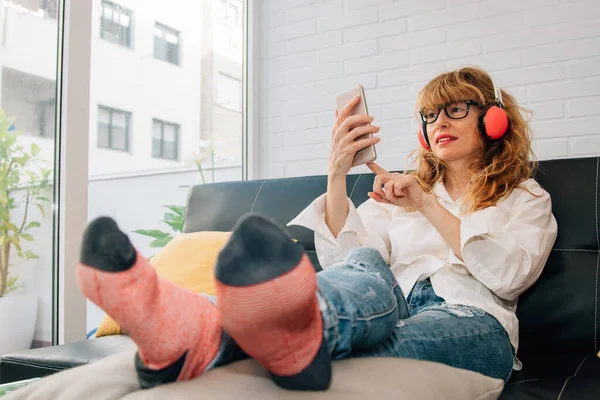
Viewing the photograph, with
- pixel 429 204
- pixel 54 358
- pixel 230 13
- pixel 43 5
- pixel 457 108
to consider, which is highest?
pixel 230 13

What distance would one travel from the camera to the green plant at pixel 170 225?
2559 mm

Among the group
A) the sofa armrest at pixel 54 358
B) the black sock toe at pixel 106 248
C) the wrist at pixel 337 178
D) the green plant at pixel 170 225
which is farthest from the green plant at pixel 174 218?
the black sock toe at pixel 106 248

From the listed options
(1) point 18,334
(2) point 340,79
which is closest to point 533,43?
(2) point 340,79

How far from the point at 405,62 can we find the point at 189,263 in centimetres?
141

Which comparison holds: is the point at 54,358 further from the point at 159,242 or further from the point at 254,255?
the point at 159,242

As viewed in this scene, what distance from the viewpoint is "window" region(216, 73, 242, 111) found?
2.89m

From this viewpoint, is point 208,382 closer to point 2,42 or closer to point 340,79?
point 2,42

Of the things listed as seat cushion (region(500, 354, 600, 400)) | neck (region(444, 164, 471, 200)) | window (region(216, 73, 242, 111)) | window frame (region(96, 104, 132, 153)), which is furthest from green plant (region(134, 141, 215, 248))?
seat cushion (region(500, 354, 600, 400))

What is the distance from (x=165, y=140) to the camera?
2.63 meters

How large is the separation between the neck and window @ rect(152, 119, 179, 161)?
59.9 inches

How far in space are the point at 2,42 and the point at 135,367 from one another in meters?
1.62

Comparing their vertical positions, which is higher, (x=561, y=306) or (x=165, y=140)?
(x=165, y=140)

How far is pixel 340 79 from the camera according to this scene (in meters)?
2.61

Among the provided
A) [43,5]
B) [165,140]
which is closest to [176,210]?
[165,140]
